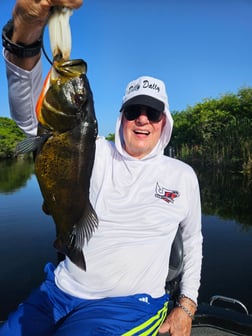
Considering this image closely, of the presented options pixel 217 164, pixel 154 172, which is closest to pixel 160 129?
A: pixel 154 172

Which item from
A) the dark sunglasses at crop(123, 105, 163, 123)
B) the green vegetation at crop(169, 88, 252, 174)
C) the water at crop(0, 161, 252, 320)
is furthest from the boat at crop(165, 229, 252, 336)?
the green vegetation at crop(169, 88, 252, 174)

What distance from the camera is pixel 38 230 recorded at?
947 cm

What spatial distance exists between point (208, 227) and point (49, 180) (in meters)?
9.05

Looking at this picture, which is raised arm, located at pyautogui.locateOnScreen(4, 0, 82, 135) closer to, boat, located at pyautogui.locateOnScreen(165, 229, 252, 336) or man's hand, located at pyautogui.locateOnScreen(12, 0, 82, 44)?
man's hand, located at pyautogui.locateOnScreen(12, 0, 82, 44)

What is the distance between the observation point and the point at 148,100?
7.66 ft

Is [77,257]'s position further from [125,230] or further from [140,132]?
[140,132]

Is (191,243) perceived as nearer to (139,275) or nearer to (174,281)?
(174,281)

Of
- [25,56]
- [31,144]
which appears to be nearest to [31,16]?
[25,56]

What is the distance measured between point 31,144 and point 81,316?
1.07m

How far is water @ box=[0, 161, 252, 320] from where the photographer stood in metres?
5.96

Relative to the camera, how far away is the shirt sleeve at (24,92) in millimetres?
1708

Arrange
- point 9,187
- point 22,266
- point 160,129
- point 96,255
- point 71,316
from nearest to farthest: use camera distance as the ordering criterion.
A: point 71,316 < point 96,255 < point 160,129 < point 22,266 < point 9,187

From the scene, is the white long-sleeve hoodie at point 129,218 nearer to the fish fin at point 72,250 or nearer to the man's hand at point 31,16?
the man's hand at point 31,16

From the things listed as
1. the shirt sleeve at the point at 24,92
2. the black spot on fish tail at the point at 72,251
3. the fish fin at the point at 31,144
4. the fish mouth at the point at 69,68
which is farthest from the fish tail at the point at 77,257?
the fish mouth at the point at 69,68
